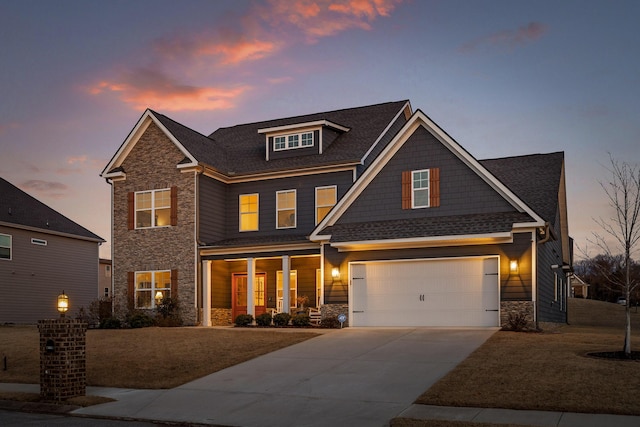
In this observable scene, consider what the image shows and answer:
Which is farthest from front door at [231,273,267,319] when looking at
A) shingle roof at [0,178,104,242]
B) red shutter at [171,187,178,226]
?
shingle roof at [0,178,104,242]

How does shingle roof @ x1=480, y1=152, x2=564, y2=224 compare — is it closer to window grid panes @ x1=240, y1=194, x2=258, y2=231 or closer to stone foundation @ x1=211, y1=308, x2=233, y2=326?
window grid panes @ x1=240, y1=194, x2=258, y2=231

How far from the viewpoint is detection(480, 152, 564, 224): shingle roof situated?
86.3 ft

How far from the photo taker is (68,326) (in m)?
14.8

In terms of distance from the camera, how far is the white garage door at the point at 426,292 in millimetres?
23016

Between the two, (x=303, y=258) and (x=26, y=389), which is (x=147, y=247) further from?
(x=26, y=389)

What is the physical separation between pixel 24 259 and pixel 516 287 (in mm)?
24018

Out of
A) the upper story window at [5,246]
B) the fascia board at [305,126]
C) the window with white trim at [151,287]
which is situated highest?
the fascia board at [305,126]

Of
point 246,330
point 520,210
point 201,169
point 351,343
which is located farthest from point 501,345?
point 201,169

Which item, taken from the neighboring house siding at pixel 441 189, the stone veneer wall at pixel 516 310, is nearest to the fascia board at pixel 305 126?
the neighboring house siding at pixel 441 189

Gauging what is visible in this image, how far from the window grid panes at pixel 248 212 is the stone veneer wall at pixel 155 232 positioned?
2.47m

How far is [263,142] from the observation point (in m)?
32.5

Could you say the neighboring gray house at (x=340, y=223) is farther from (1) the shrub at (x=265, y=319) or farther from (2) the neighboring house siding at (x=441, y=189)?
(1) the shrub at (x=265, y=319)

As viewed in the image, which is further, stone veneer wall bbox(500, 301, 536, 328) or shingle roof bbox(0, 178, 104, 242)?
shingle roof bbox(0, 178, 104, 242)

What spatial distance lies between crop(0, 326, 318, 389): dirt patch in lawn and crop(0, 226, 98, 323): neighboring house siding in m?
9.19
